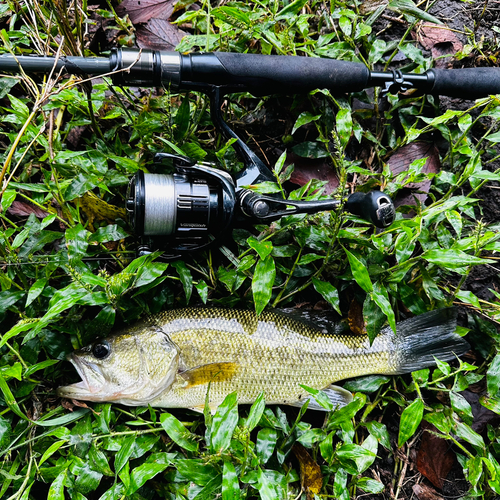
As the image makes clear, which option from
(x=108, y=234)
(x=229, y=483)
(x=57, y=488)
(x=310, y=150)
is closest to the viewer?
(x=229, y=483)

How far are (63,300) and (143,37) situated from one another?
2.02 m

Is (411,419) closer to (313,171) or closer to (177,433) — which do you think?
(177,433)

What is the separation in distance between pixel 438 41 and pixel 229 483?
11.0ft

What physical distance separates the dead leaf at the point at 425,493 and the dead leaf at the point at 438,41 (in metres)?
2.99

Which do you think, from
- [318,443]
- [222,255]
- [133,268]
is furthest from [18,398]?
[318,443]

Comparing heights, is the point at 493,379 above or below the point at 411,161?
below

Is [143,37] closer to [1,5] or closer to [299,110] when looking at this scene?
[1,5]

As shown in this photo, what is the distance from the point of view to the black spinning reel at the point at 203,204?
8.46 feet

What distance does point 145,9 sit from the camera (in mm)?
3393

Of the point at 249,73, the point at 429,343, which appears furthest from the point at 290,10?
the point at 429,343

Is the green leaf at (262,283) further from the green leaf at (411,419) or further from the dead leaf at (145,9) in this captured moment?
the dead leaf at (145,9)

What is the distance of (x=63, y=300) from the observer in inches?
97.7

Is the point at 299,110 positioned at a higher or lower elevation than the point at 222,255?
higher

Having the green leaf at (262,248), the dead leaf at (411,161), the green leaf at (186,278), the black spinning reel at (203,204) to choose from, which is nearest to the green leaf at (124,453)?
the green leaf at (186,278)
